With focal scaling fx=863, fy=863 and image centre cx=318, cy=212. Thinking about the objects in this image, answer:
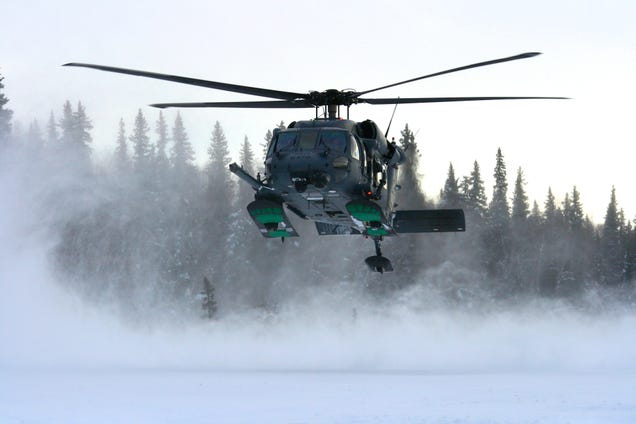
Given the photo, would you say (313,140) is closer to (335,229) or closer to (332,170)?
(332,170)

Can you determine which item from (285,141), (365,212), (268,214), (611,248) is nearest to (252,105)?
(285,141)

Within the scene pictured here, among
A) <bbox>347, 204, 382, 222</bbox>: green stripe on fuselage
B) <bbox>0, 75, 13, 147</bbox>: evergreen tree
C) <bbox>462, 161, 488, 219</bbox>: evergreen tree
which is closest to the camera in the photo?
<bbox>347, 204, 382, 222</bbox>: green stripe on fuselage

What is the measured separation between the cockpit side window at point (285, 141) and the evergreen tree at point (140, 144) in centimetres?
7715

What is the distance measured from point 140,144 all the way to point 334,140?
83567mm

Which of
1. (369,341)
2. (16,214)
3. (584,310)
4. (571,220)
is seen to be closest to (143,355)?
(369,341)

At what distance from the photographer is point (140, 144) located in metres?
104

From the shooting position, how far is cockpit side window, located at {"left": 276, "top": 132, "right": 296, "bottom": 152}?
2309 cm

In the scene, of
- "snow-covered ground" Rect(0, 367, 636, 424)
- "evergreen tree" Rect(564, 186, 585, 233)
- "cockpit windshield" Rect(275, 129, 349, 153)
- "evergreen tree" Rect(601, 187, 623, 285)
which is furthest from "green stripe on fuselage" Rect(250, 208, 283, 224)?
"evergreen tree" Rect(564, 186, 585, 233)

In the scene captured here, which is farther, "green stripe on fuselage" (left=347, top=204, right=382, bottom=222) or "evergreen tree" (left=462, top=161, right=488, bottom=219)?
"evergreen tree" (left=462, top=161, right=488, bottom=219)

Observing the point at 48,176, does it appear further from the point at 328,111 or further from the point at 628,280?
the point at 328,111

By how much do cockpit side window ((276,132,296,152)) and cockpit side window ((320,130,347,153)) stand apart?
0.78m

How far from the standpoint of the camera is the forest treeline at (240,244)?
83.0 metres

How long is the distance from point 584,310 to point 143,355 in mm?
54130

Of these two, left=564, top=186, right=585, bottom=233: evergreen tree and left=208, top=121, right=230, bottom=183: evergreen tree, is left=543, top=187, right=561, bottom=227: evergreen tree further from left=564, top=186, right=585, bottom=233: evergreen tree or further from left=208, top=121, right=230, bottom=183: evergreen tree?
left=208, top=121, right=230, bottom=183: evergreen tree
